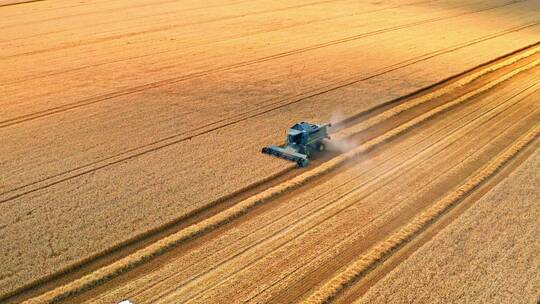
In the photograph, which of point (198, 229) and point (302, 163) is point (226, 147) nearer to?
point (302, 163)

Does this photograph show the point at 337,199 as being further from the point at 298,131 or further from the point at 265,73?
the point at 265,73

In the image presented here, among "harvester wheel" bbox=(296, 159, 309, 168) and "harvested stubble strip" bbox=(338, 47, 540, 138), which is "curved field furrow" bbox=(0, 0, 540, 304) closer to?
"harvested stubble strip" bbox=(338, 47, 540, 138)

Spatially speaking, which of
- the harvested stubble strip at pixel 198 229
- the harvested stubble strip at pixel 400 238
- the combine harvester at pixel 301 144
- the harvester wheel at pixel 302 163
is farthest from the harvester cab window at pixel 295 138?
the harvested stubble strip at pixel 400 238

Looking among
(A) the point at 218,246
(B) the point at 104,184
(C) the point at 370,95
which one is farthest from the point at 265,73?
(A) the point at 218,246

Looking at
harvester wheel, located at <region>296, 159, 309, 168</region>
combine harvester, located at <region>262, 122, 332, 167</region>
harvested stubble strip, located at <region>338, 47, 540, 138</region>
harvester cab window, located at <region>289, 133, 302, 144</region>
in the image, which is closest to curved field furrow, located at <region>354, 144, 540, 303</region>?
harvester wheel, located at <region>296, 159, 309, 168</region>

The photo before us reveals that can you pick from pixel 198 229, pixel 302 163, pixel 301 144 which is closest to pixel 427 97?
pixel 301 144

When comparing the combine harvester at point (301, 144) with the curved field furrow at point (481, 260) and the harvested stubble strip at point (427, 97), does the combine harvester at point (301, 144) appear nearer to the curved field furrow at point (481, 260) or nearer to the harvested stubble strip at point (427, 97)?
the harvested stubble strip at point (427, 97)
